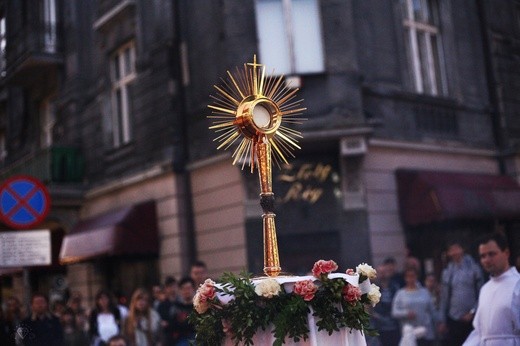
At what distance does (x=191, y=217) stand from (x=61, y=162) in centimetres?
550

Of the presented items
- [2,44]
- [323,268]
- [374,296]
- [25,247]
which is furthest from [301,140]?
[2,44]

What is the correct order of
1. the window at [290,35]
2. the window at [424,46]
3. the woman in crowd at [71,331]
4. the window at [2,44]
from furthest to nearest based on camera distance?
the window at [2,44], the window at [424,46], the window at [290,35], the woman in crowd at [71,331]

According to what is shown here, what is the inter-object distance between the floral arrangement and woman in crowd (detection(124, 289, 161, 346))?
5678mm

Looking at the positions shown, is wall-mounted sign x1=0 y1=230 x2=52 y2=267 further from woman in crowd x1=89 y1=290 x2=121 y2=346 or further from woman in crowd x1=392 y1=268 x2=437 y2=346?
woman in crowd x1=392 y1=268 x2=437 y2=346

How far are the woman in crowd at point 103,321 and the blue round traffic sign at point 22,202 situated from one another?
7.83ft

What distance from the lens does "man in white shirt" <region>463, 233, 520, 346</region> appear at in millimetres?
6398

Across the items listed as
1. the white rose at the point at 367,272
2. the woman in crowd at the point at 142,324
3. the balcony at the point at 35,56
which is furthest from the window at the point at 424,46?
the white rose at the point at 367,272

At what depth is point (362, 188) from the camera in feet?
44.4

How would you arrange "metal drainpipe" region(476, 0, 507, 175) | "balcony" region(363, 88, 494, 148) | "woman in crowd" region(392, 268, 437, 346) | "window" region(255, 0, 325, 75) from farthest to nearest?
"metal drainpipe" region(476, 0, 507, 175) → "balcony" region(363, 88, 494, 148) → "window" region(255, 0, 325, 75) → "woman in crowd" region(392, 268, 437, 346)

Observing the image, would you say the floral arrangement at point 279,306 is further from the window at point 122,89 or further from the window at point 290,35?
the window at point 122,89

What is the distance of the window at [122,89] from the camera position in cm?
1784

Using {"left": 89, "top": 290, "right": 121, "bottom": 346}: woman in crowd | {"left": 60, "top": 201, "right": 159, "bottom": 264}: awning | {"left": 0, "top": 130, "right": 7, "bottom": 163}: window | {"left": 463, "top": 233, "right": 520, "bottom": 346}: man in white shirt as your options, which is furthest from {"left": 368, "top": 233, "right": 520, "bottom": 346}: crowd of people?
{"left": 0, "top": 130, "right": 7, "bottom": 163}: window

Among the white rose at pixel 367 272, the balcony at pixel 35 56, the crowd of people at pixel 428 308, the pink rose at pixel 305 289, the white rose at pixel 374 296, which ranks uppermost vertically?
the balcony at pixel 35 56

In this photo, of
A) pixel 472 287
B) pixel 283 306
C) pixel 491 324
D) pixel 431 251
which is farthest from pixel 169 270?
pixel 283 306
